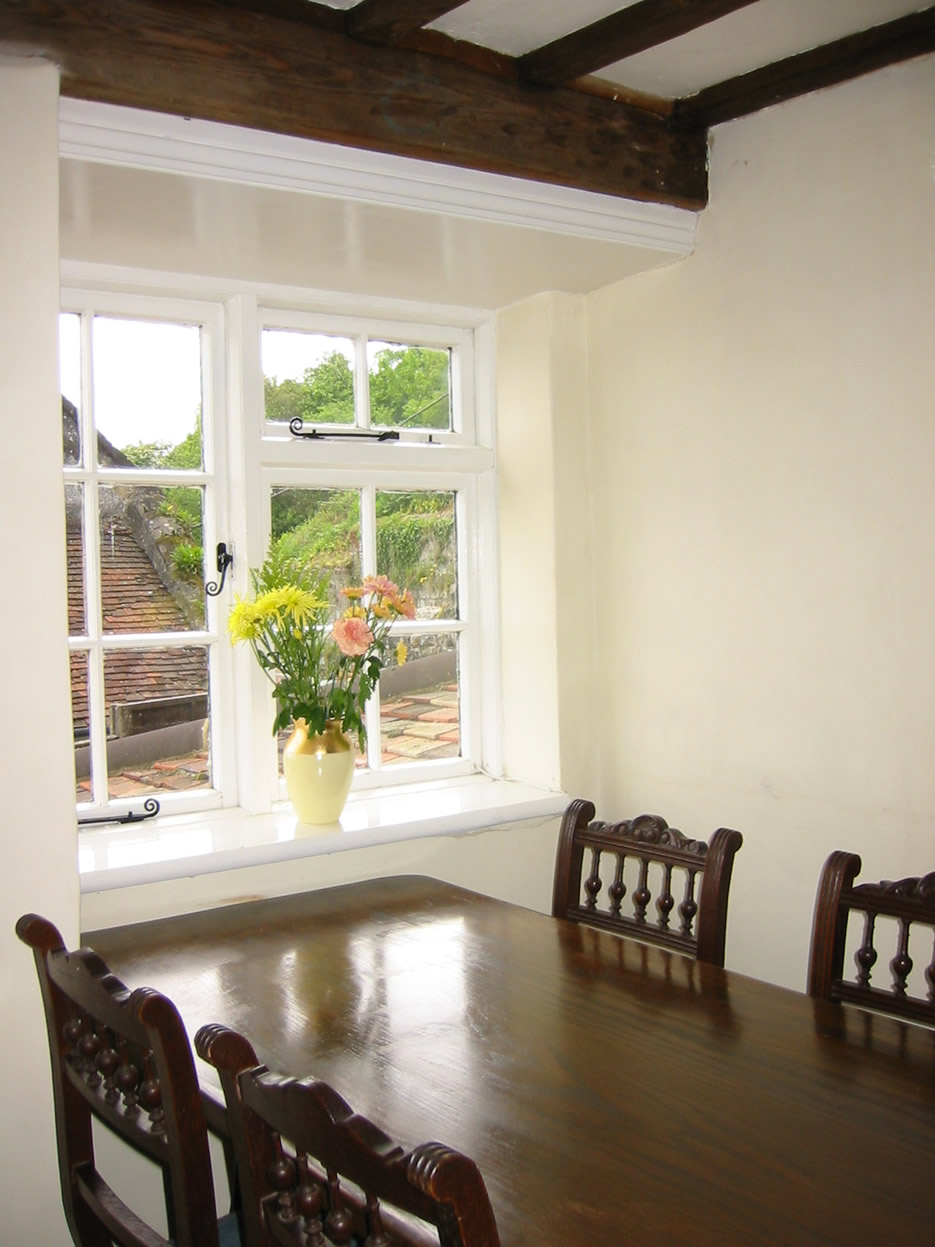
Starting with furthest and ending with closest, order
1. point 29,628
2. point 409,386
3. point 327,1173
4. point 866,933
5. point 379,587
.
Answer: point 409,386 → point 379,587 → point 29,628 → point 866,933 → point 327,1173

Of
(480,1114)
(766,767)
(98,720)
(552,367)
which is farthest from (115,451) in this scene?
(480,1114)

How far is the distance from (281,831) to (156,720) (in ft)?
1.50

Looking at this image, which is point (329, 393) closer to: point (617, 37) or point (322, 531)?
point (322, 531)

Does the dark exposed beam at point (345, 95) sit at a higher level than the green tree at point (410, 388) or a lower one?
higher

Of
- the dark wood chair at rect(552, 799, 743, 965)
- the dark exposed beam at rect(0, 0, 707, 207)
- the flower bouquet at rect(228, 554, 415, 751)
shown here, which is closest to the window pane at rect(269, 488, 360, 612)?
the flower bouquet at rect(228, 554, 415, 751)

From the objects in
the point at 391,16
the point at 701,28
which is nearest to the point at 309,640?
the point at 391,16

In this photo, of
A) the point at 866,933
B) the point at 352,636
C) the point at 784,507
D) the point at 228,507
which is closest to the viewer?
the point at 866,933

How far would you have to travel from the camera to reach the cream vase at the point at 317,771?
2713 millimetres

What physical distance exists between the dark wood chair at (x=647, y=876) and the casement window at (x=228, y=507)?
0.98 metres

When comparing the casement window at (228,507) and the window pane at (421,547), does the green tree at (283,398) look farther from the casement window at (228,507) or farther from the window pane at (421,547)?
the window pane at (421,547)

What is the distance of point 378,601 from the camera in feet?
9.44

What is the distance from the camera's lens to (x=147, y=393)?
2.83m

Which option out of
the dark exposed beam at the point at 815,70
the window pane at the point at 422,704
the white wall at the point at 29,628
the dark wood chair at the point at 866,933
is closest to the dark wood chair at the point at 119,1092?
the white wall at the point at 29,628

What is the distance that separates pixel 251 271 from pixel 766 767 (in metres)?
1.75
